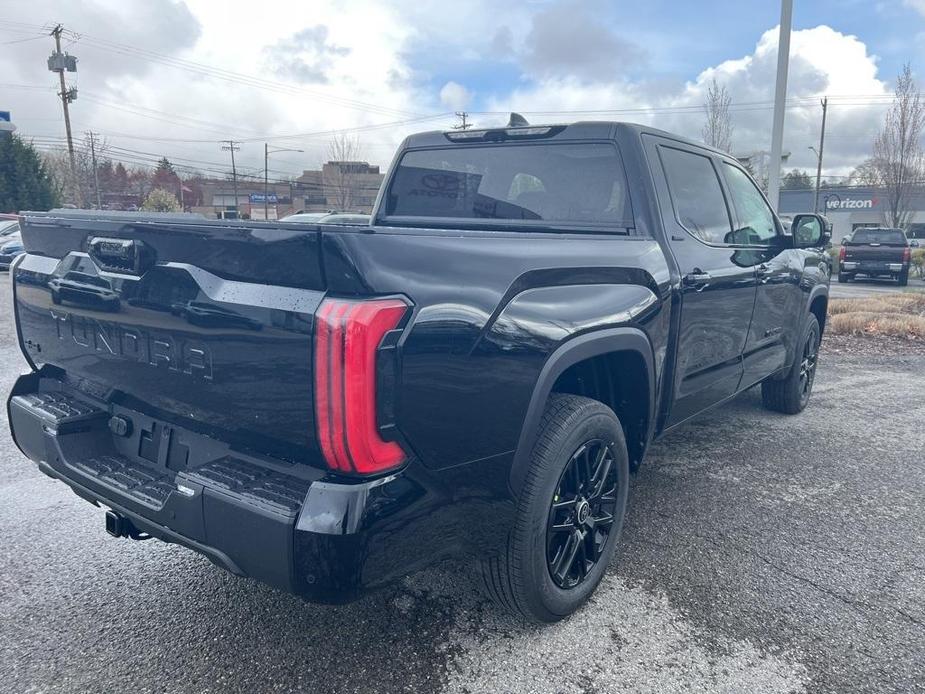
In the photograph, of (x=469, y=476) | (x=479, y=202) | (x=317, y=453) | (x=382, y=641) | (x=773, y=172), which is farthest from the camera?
(x=773, y=172)

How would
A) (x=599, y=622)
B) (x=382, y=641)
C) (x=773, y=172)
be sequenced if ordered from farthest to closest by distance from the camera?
(x=773, y=172) < (x=599, y=622) < (x=382, y=641)

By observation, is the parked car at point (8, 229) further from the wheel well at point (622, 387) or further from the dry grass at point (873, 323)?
the wheel well at point (622, 387)

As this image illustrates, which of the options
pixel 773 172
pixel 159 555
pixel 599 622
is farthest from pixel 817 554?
pixel 773 172

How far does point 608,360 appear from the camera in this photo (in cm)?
293

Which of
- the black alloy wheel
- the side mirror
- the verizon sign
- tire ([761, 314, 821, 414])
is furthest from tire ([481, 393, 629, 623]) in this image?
the verizon sign

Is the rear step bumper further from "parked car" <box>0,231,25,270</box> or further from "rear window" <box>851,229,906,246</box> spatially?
"rear window" <box>851,229,906,246</box>

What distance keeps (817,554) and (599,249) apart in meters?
1.80

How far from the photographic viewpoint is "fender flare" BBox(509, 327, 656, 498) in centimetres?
226

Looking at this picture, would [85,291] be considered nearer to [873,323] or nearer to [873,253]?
[873,323]

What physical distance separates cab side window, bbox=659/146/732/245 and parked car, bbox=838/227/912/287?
1963 centimetres

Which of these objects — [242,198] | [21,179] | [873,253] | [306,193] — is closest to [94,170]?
[21,179]

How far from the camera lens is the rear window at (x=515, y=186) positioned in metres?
3.43

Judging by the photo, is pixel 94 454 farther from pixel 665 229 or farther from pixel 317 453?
pixel 665 229

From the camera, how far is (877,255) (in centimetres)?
2058
